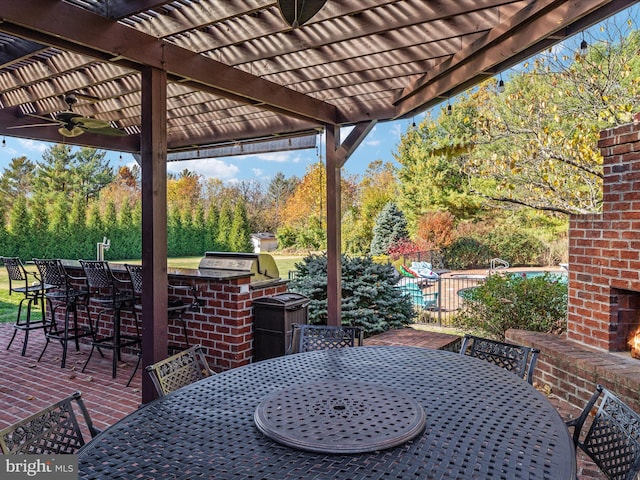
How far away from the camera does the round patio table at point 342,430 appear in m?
1.15

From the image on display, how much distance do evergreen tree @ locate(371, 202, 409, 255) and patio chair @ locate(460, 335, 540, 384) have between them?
12710 millimetres

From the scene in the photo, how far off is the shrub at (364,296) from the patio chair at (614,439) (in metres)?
3.81

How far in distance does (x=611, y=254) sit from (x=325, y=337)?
2.25 m

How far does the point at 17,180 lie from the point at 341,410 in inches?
694

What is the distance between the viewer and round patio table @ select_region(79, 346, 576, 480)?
45.4 inches

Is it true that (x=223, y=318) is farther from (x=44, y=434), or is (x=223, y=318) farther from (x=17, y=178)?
(x=17, y=178)

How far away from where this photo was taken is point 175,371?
201cm

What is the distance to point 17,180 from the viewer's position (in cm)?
1542

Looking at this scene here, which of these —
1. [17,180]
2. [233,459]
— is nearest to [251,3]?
[233,459]

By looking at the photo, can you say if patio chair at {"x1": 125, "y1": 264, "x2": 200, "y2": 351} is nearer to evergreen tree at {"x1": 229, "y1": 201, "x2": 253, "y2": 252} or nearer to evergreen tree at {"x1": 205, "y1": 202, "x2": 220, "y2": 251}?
evergreen tree at {"x1": 229, "y1": 201, "x2": 253, "y2": 252}

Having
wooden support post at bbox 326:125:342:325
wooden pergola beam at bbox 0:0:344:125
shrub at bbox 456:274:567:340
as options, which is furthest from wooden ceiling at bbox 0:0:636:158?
shrub at bbox 456:274:567:340

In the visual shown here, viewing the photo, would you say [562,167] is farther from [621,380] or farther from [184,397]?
[184,397]

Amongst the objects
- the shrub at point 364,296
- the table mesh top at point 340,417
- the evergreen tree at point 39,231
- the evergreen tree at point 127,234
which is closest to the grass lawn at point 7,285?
the evergreen tree at point 39,231

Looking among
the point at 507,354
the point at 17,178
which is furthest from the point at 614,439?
the point at 17,178
